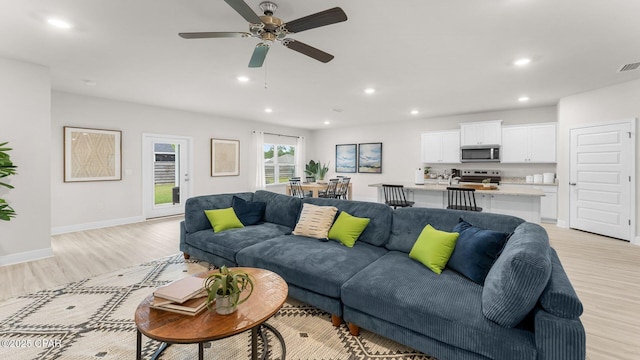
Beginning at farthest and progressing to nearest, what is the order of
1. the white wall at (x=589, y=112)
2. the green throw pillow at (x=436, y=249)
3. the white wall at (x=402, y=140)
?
the white wall at (x=402, y=140)
the white wall at (x=589, y=112)
the green throw pillow at (x=436, y=249)

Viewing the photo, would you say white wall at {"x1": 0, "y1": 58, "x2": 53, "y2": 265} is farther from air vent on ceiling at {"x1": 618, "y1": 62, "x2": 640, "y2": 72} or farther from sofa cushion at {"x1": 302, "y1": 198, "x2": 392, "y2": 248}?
air vent on ceiling at {"x1": 618, "y1": 62, "x2": 640, "y2": 72}

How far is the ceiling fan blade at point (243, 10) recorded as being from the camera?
70.6 inches

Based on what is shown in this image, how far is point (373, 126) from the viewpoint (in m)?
8.88

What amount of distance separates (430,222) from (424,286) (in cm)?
82

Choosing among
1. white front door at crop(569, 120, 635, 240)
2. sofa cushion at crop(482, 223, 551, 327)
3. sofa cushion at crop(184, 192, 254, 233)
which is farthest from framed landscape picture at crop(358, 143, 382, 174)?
sofa cushion at crop(482, 223, 551, 327)

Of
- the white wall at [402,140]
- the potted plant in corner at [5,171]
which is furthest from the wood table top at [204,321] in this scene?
the white wall at [402,140]

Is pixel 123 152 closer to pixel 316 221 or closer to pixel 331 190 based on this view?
pixel 331 190

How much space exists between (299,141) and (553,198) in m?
7.07

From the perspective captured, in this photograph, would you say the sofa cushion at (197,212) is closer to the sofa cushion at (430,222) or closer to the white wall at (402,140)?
the sofa cushion at (430,222)

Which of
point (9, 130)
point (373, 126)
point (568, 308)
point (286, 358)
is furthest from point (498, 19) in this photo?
point (373, 126)

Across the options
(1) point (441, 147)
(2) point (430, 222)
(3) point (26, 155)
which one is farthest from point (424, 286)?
(1) point (441, 147)

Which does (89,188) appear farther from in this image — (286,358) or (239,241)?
(286,358)

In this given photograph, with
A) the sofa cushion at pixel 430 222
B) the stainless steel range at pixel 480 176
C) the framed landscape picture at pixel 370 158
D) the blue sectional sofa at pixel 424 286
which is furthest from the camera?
the framed landscape picture at pixel 370 158

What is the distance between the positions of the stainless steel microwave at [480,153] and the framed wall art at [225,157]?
5.98 meters
